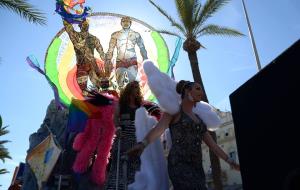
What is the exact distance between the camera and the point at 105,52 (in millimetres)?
14406

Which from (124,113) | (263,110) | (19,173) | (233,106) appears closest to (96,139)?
(124,113)

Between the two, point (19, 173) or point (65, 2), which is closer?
point (65, 2)

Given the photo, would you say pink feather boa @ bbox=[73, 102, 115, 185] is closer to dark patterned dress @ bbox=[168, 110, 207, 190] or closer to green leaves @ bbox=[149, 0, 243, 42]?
dark patterned dress @ bbox=[168, 110, 207, 190]

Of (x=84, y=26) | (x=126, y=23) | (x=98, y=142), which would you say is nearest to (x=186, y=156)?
(x=98, y=142)

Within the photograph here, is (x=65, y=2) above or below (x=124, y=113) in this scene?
above

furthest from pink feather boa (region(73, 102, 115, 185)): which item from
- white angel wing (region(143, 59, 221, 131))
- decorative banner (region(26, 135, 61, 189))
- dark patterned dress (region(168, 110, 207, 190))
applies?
decorative banner (region(26, 135, 61, 189))

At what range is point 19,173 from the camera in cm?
2741

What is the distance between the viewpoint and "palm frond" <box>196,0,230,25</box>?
44.5 ft

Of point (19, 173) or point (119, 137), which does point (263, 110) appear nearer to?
Result: point (119, 137)

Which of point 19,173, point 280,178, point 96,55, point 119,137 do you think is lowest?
point 280,178

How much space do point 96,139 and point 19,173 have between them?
24.9 metres

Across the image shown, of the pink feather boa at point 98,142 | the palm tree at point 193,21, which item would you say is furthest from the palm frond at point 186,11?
the pink feather boa at point 98,142

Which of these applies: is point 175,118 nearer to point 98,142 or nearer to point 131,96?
point 131,96

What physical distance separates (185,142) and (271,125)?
4.41ft
